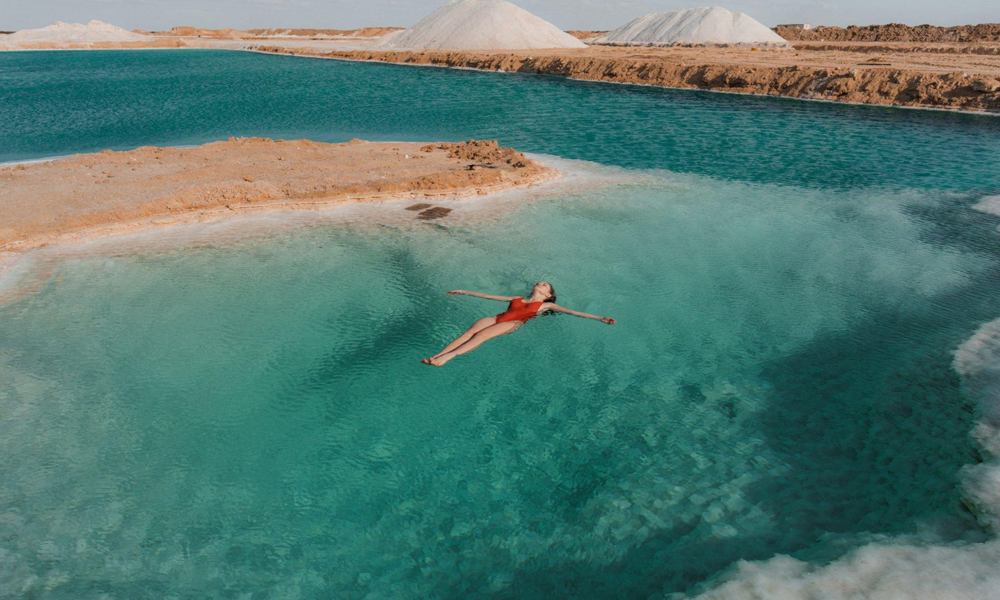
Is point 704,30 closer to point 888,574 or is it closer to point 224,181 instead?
point 224,181

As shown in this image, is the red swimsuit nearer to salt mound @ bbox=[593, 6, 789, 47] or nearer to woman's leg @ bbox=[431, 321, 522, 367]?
woman's leg @ bbox=[431, 321, 522, 367]

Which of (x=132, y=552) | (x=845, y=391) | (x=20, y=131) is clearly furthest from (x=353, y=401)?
(x=20, y=131)

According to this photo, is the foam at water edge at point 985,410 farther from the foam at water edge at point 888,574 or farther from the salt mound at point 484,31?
the salt mound at point 484,31

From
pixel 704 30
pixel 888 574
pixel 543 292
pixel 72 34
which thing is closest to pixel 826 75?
pixel 543 292

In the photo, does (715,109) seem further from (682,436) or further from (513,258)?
(682,436)

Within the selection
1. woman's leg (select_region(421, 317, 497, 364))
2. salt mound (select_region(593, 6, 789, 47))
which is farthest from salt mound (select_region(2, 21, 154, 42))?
woman's leg (select_region(421, 317, 497, 364))

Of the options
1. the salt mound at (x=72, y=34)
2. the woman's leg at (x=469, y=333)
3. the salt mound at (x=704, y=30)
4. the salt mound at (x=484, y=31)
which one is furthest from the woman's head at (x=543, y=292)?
the salt mound at (x=72, y=34)
